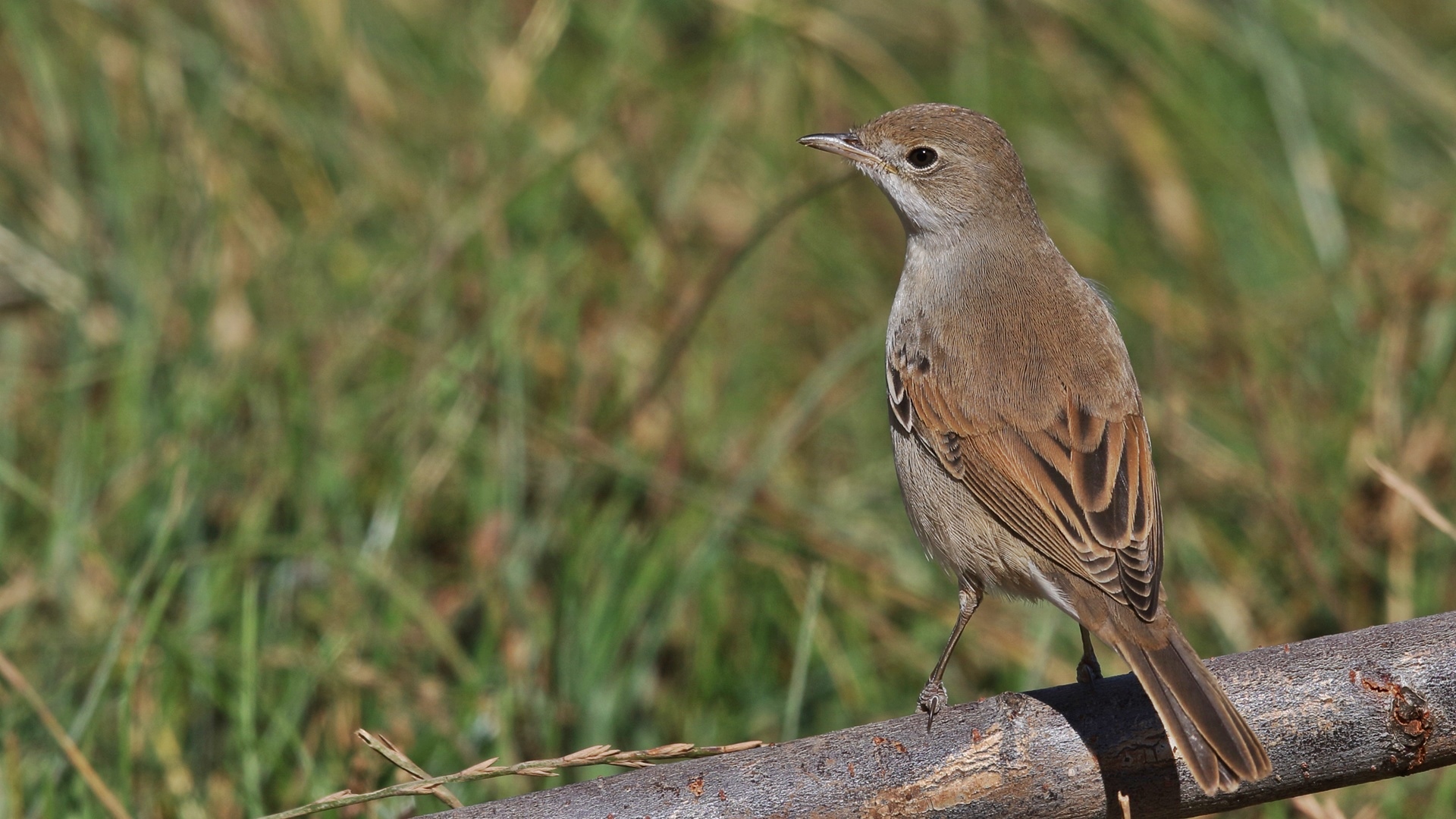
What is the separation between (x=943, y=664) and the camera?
393 centimetres

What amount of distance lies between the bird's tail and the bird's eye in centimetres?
181

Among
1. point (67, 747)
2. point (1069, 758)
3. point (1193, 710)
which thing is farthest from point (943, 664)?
point (67, 747)

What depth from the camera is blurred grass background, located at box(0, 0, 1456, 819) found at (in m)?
4.79

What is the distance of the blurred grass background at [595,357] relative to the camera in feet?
15.7

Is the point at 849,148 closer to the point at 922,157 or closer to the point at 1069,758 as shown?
the point at 922,157

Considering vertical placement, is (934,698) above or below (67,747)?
above

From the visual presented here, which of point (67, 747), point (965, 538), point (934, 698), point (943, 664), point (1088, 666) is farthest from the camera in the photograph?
point (1088, 666)

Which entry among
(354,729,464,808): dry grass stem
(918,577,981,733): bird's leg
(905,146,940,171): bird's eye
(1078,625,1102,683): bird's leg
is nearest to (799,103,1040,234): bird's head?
(905,146,940,171): bird's eye

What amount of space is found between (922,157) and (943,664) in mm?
1631

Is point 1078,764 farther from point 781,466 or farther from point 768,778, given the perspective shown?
point 781,466

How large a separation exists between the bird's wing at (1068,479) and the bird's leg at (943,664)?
9.3 inches

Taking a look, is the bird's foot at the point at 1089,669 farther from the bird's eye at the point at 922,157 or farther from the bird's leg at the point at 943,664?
the bird's eye at the point at 922,157

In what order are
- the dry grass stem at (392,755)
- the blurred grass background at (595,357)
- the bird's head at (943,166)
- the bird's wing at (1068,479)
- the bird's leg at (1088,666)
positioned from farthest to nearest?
the blurred grass background at (595,357)
the bird's head at (943,166)
the bird's leg at (1088,666)
the bird's wing at (1068,479)
the dry grass stem at (392,755)

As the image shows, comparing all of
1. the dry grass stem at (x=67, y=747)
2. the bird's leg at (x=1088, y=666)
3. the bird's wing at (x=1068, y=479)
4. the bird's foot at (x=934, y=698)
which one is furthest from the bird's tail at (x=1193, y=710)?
the dry grass stem at (x=67, y=747)
